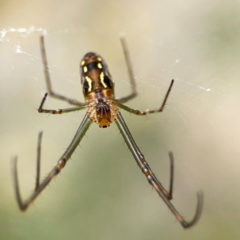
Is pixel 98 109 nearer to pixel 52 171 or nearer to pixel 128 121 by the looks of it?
pixel 52 171

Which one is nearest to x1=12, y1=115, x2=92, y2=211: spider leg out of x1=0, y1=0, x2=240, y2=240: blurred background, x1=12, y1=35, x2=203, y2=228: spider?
x1=12, y1=35, x2=203, y2=228: spider

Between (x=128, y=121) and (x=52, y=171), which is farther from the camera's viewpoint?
(x=128, y=121)

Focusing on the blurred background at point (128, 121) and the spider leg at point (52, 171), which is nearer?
the spider leg at point (52, 171)

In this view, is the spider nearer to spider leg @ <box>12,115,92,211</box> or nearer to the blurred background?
spider leg @ <box>12,115,92,211</box>

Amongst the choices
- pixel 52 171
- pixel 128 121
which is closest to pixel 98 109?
pixel 52 171

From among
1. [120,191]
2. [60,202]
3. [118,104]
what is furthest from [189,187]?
[118,104]

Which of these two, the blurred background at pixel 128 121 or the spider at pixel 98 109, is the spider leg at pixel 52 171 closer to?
the spider at pixel 98 109

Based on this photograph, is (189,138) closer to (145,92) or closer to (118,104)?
(145,92)

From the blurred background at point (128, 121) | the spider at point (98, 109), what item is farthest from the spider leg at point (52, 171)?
the blurred background at point (128, 121)
